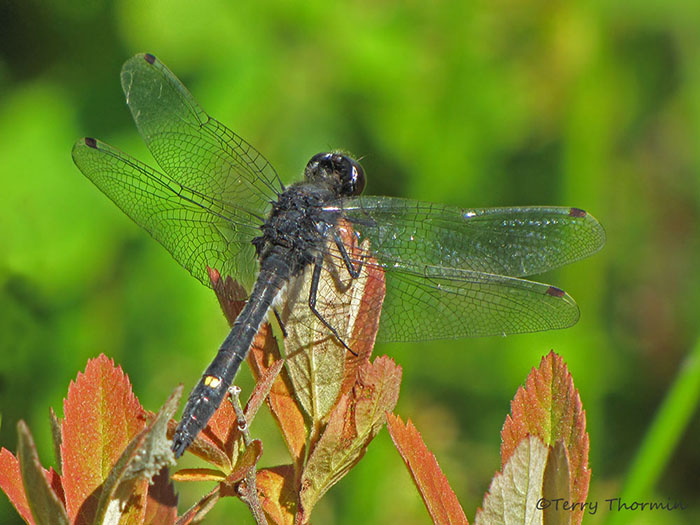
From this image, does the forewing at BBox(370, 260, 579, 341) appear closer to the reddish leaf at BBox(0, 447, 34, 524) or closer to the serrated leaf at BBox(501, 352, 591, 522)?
the serrated leaf at BBox(501, 352, 591, 522)

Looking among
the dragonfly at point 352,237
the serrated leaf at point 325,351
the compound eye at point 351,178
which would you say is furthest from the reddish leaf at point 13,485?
the compound eye at point 351,178

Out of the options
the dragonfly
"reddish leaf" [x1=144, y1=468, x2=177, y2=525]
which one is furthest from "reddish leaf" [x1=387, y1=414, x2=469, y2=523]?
the dragonfly

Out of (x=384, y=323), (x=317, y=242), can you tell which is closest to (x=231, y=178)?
(x=317, y=242)

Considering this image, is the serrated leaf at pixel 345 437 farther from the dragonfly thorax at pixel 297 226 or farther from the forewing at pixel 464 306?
the dragonfly thorax at pixel 297 226

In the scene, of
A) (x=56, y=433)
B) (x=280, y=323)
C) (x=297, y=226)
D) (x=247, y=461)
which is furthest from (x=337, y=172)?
(x=56, y=433)

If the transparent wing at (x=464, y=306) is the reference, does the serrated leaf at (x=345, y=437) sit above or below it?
below

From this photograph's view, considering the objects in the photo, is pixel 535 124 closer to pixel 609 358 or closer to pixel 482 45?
pixel 482 45
